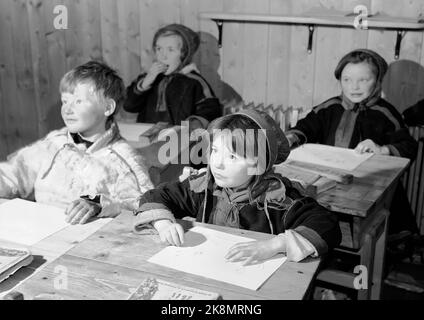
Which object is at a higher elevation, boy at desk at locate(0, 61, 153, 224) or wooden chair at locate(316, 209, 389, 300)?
boy at desk at locate(0, 61, 153, 224)

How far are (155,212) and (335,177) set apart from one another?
0.90m

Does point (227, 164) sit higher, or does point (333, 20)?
point (333, 20)

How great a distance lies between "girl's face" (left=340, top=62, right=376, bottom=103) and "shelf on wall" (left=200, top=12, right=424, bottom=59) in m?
0.28

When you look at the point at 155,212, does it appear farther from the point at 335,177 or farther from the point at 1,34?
the point at 1,34

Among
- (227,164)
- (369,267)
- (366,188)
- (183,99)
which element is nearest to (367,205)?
(366,188)

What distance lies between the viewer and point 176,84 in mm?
3559

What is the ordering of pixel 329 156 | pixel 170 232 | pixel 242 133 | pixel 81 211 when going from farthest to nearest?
pixel 329 156
pixel 81 211
pixel 242 133
pixel 170 232

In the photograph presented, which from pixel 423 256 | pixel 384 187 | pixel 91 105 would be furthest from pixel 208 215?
pixel 423 256

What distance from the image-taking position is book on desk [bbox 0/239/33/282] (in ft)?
4.43

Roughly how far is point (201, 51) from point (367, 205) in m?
2.01

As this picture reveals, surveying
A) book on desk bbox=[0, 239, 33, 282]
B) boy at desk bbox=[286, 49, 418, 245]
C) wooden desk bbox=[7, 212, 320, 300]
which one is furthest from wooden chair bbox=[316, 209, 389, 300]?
book on desk bbox=[0, 239, 33, 282]

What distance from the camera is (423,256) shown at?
334 cm

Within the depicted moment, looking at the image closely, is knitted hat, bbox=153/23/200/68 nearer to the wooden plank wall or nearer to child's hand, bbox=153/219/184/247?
the wooden plank wall
